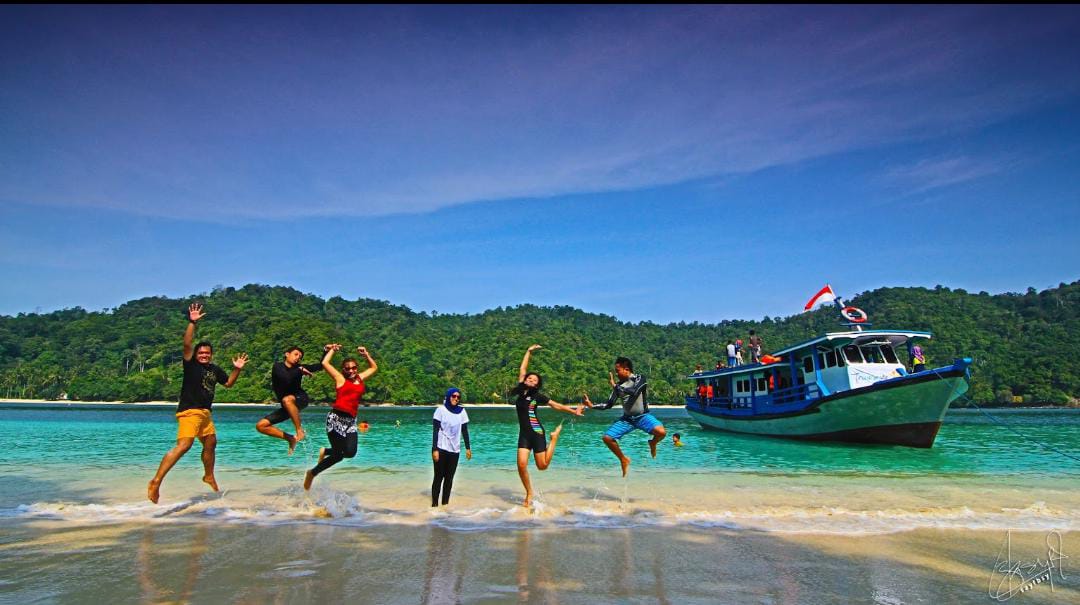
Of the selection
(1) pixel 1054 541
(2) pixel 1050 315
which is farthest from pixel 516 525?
(2) pixel 1050 315

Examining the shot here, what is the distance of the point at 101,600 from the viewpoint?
4.43 meters

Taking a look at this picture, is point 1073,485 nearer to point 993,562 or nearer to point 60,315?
point 993,562

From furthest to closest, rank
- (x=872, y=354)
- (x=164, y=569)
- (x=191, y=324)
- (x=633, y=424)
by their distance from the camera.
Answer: (x=872, y=354), (x=633, y=424), (x=191, y=324), (x=164, y=569)

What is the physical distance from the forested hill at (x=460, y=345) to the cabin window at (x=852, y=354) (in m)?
68.5

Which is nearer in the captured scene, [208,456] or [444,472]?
[444,472]

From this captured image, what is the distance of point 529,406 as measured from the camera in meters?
9.23

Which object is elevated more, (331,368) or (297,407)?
(331,368)

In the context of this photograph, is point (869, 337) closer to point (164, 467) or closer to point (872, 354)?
point (872, 354)

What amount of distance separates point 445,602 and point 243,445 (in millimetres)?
23009

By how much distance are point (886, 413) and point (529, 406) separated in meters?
20.1

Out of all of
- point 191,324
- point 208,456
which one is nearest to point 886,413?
point 208,456

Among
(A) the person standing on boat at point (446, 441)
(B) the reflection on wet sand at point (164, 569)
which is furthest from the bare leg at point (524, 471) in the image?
(B) the reflection on wet sand at point (164, 569)

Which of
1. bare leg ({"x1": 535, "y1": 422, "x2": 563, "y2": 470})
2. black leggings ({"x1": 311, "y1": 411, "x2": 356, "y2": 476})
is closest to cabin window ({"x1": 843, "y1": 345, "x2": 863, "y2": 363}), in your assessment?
bare leg ({"x1": 535, "y1": 422, "x2": 563, "y2": 470})

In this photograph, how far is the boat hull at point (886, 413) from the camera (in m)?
21.8
